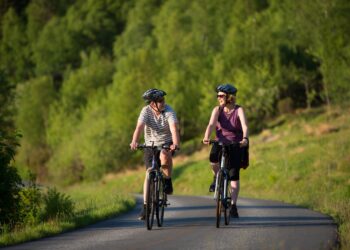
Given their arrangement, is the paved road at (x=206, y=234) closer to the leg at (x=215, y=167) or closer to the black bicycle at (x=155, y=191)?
the black bicycle at (x=155, y=191)

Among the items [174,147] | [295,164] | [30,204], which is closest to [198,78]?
[295,164]

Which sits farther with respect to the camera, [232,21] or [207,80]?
[232,21]

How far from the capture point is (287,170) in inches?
1475

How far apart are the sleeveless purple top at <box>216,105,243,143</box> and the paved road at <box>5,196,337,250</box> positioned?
A: 4.68 ft

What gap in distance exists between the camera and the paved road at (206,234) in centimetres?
923

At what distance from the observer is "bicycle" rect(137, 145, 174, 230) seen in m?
11.4

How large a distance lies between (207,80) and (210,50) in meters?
9.53

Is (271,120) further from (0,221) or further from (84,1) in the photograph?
(84,1)

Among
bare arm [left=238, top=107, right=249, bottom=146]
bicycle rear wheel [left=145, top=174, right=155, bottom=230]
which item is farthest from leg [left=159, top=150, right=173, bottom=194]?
bare arm [left=238, top=107, right=249, bottom=146]

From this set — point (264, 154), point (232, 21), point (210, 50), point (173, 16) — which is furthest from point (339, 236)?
point (173, 16)

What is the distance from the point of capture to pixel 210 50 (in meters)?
71.4

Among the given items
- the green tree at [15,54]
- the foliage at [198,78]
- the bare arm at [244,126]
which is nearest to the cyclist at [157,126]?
the bare arm at [244,126]

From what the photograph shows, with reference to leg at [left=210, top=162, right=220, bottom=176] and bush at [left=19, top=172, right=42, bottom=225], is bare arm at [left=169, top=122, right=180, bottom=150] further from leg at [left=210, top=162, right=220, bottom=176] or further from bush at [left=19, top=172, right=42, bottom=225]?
bush at [left=19, top=172, right=42, bottom=225]

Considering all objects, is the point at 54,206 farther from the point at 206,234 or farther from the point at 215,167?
A: the point at 206,234
